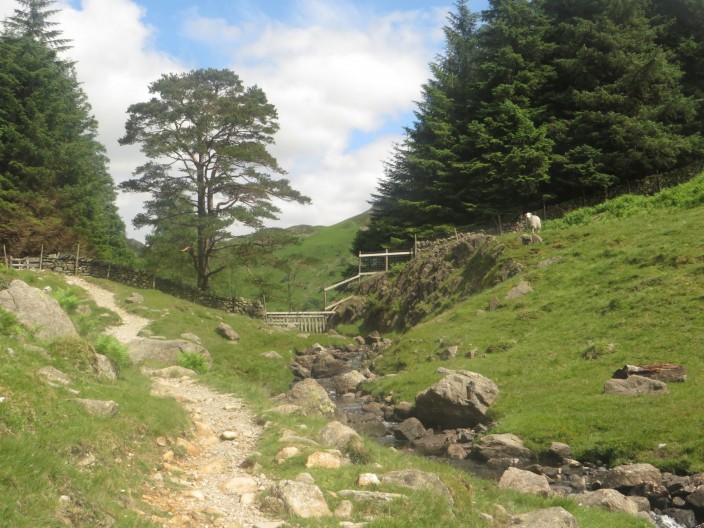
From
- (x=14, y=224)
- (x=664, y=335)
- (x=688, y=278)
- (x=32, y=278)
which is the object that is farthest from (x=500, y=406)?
(x=14, y=224)

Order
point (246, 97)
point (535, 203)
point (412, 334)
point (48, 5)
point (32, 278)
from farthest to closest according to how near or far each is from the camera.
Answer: point (48, 5) < point (535, 203) < point (246, 97) < point (32, 278) < point (412, 334)

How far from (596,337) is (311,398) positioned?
44.1 ft

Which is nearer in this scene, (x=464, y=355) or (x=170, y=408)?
(x=170, y=408)

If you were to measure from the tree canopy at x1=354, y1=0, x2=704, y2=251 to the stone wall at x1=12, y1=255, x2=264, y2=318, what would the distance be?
1908 cm

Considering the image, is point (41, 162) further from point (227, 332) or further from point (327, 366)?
point (327, 366)

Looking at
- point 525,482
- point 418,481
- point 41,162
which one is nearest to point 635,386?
point 525,482

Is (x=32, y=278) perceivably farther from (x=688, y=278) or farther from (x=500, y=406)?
(x=688, y=278)

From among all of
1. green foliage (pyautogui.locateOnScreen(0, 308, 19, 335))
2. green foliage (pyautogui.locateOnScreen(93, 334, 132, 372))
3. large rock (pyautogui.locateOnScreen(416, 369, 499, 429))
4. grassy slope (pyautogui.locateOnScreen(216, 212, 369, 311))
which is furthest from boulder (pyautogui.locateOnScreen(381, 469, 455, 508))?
grassy slope (pyautogui.locateOnScreen(216, 212, 369, 311))

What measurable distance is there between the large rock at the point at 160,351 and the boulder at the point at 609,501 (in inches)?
671

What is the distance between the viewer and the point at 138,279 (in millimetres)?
52656

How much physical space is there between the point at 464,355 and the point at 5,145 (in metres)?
45.9

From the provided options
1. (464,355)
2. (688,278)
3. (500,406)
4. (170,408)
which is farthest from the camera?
(464,355)

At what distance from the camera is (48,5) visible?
6500 cm

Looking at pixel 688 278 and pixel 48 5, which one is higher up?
Answer: pixel 48 5
